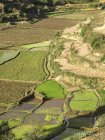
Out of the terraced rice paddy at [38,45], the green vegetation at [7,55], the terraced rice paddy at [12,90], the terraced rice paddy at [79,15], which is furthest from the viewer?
the terraced rice paddy at [79,15]

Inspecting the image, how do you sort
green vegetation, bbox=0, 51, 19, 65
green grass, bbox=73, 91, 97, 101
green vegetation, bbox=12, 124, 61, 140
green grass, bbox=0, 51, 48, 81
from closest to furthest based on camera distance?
green vegetation, bbox=12, 124, 61, 140
green grass, bbox=73, 91, 97, 101
green grass, bbox=0, 51, 48, 81
green vegetation, bbox=0, 51, 19, 65

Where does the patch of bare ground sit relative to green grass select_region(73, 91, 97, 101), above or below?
above

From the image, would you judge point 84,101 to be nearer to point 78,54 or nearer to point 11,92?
point 11,92

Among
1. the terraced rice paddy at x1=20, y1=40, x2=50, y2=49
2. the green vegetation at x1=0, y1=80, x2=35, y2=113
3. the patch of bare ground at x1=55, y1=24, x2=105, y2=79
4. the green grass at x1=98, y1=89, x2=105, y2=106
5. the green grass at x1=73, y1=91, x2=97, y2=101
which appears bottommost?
the green vegetation at x1=0, y1=80, x2=35, y2=113

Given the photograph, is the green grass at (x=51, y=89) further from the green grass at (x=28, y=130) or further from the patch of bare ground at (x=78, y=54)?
the green grass at (x=28, y=130)

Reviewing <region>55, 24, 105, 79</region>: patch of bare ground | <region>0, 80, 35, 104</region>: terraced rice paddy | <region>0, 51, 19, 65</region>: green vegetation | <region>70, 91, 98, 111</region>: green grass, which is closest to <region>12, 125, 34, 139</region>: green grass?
<region>70, 91, 98, 111</region>: green grass

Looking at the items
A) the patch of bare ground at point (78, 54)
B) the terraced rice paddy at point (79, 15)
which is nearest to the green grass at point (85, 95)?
the patch of bare ground at point (78, 54)

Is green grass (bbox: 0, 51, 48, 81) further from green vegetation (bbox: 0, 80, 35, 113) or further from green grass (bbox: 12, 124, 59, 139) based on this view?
green grass (bbox: 12, 124, 59, 139)
